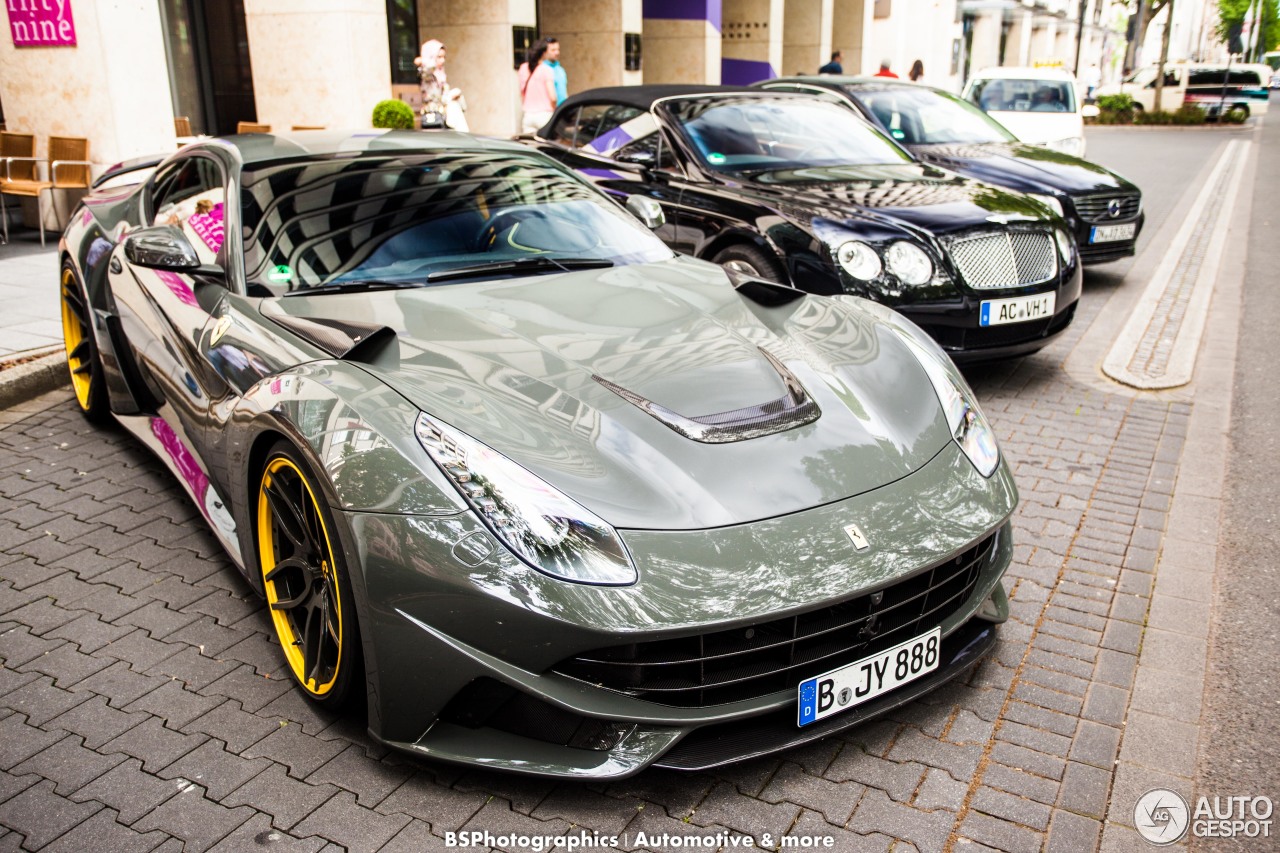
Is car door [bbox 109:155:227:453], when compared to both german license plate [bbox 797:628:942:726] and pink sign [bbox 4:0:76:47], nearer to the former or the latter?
german license plate [bbox 797:628:942:726]

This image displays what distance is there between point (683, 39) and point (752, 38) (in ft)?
12.5

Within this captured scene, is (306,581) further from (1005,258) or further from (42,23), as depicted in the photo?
(42,23)

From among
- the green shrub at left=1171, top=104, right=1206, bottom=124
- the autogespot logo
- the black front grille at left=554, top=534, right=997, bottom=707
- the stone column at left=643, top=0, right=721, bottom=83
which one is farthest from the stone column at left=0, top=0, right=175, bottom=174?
the green shrub at left=1171, top=104, right=1206, bottom=124

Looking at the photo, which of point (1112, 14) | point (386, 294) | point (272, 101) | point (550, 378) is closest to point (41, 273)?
point (272, 101)

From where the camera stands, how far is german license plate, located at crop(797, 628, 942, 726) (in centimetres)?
247

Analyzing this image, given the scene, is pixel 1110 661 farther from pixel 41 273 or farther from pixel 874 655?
pixel 41 273

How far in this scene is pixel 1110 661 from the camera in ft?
10.4

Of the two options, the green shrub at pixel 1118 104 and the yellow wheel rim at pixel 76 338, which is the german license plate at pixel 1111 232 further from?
the green shrub at pixel 1118 104

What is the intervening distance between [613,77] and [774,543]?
17.0m

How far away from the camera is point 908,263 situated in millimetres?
5484

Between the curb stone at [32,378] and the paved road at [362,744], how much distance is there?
1669 millimetres

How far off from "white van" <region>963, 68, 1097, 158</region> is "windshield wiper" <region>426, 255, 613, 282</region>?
411 inches

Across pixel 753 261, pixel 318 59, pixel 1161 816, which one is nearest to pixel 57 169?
pixel 318 59

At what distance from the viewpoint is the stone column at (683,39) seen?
20.7 metres
